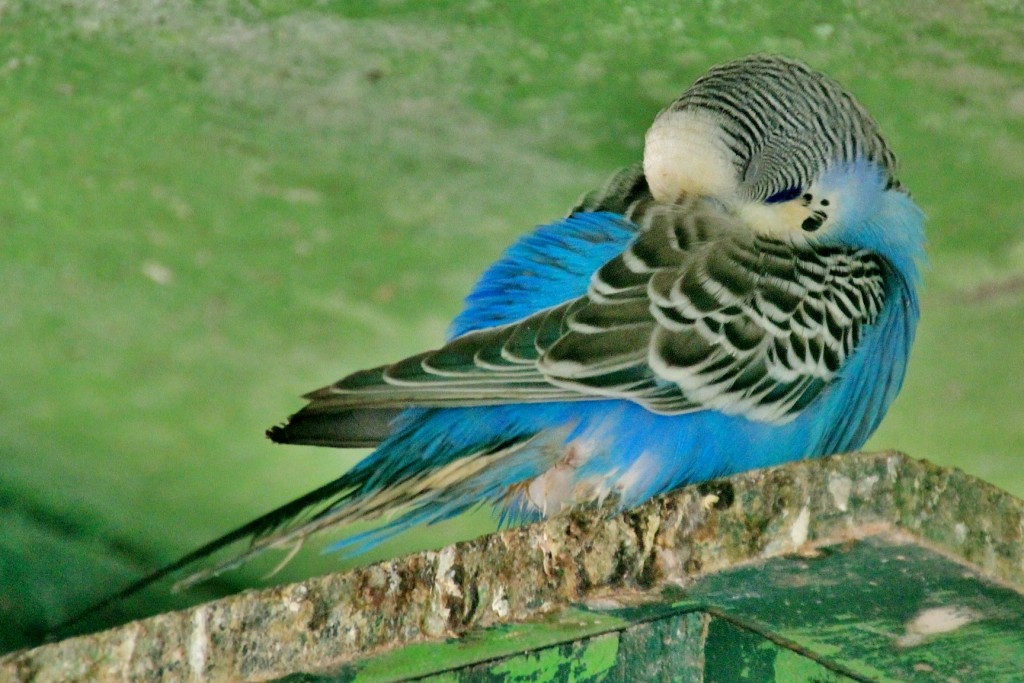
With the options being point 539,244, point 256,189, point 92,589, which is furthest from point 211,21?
point 92,589

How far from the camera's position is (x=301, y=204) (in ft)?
9.98

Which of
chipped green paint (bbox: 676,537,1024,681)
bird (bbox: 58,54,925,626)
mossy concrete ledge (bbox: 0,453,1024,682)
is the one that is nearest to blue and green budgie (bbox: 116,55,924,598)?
bird (bbox: 58,54,925,626)

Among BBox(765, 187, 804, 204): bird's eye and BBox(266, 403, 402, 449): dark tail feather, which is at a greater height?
BBox(765, 187, 804, 204): bird's eye

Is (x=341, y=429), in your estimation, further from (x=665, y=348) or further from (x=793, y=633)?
(x=793, y=633)

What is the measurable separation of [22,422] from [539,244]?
74.7 inches

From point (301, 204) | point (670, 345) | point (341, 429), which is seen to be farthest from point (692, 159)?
point (301, 204)

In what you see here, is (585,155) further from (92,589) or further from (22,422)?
(92,589)

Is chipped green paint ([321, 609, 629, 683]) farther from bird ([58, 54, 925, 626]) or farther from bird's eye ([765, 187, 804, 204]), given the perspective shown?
bird's eye ([765, 187, 804, 204])

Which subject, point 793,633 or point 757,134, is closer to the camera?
point 793,633

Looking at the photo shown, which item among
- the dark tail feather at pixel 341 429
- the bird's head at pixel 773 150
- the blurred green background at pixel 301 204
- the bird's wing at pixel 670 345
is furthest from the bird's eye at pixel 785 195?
the dark tail feather at pixel 341 429

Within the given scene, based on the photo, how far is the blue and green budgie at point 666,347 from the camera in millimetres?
2010

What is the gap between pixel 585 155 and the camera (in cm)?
293

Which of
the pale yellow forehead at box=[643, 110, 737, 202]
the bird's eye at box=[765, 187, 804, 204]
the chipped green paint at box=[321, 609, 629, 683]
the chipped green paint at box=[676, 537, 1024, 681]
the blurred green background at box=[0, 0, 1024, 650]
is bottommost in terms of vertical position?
the chipped green paint at box=[676, 537, 1024, 681]

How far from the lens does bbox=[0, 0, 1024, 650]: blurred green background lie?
255 cm
